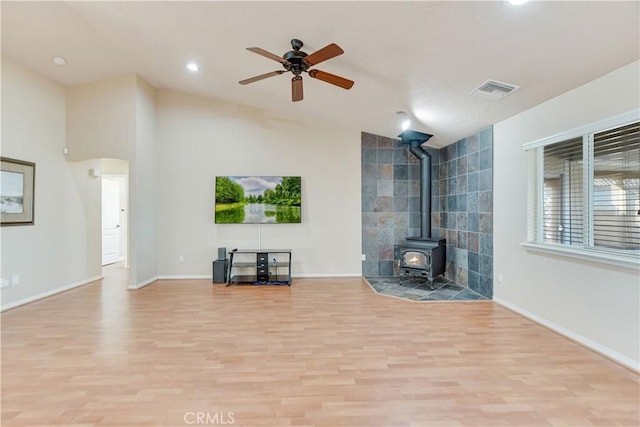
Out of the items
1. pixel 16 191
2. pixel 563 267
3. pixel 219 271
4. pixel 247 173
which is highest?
pixel 247 173

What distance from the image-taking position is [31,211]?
4418 mm

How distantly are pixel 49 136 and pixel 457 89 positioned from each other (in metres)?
5.84

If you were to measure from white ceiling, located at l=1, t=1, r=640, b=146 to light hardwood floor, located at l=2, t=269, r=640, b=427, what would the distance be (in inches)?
102

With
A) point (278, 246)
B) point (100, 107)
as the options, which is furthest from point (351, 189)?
point (100, 107)

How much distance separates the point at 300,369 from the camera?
98.8 inches

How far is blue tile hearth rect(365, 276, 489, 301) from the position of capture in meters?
4.55

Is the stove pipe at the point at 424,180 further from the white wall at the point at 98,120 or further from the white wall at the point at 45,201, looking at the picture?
the white wall at the point at 45,201

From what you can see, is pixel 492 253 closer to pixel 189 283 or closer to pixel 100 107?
pixel 189 283

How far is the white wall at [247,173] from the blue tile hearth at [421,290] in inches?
30.1

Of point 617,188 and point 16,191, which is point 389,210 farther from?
point 16,191

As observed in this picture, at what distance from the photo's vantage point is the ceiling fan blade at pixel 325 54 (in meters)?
2.61

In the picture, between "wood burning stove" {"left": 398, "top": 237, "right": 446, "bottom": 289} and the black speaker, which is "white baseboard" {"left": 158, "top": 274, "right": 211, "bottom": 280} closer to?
the black speaker

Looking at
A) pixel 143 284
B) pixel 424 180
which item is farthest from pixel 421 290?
pixel 143 284

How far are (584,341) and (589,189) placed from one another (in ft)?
4.75
